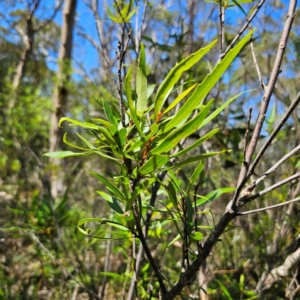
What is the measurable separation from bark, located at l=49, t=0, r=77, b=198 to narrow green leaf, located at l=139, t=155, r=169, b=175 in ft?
6.58

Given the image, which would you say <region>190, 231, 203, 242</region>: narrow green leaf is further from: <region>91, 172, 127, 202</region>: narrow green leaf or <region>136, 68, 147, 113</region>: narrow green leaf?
<region>136, 68, 147, 113</region>: narrow green leaf

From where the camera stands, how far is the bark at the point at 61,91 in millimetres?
3050

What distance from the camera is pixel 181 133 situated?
508 millimetres

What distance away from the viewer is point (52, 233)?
158 cm

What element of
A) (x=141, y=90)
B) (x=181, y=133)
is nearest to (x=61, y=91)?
(x=141, y=90)

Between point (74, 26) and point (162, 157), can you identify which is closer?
point (162, 157)

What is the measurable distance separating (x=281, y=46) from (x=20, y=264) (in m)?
2.34

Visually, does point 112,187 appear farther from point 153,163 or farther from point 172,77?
point 172,77

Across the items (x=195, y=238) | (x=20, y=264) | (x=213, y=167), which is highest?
(x=213, y=167)

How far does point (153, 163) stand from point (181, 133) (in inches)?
2.7

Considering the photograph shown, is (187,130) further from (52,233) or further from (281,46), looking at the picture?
(52,233)

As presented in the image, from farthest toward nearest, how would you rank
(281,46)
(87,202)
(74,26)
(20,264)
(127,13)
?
(74,26) → (87,202) → (20,264) → (127,13) → (281,46)

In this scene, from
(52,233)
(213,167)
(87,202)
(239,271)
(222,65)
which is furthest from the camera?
(87,202)

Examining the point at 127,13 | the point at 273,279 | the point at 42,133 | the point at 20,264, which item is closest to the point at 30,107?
the point at 42,133
